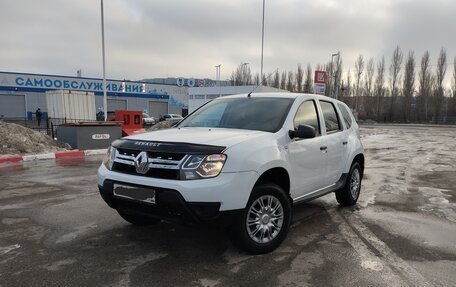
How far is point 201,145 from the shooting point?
4.00 metres

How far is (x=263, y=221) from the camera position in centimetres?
446

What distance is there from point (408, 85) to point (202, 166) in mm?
77980

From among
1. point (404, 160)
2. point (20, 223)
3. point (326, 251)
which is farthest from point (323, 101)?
point (404, 160)

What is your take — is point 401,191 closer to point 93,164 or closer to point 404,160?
point 404,160

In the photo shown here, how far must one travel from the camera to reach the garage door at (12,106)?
47500 mm

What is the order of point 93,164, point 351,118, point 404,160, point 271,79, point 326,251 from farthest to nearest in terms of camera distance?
point 271,79
point 404,160
point 93,164
point 351,118
point 326,251

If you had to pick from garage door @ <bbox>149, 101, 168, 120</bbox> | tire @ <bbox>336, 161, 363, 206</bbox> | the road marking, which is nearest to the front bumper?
the road marking

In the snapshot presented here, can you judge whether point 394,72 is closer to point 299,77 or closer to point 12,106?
point 299,77

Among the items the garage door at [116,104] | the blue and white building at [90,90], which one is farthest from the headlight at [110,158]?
the garage door at [116,104]

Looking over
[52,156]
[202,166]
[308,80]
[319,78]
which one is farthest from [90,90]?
[202,166]

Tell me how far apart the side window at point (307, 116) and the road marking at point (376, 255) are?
1.42 metres

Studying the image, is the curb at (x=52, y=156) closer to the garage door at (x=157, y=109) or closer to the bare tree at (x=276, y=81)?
the garage door at (x=157, y=109)

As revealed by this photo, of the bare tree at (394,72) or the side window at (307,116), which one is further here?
the bare tree at (394,72)

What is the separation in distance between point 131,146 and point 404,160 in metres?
12.3
